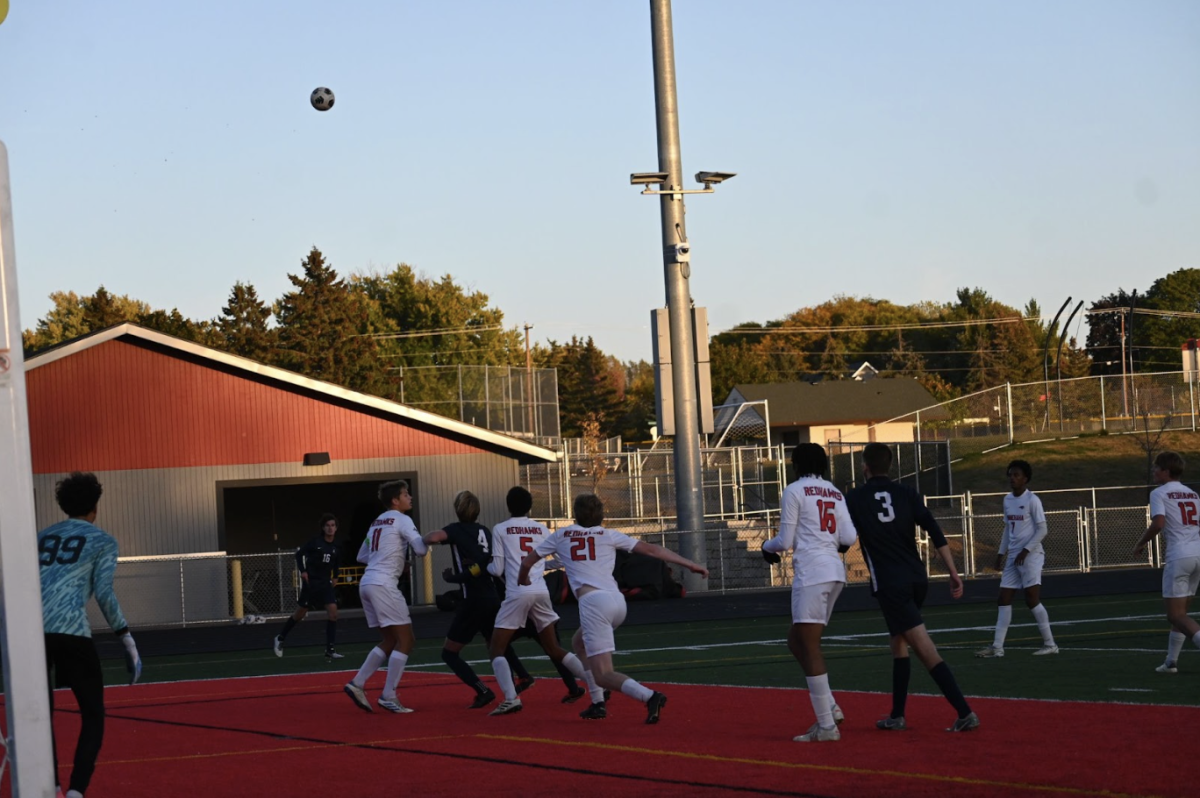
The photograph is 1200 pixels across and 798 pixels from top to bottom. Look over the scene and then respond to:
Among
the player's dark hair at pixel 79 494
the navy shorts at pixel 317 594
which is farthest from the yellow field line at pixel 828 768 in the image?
the navy shorts at pixel 317 594

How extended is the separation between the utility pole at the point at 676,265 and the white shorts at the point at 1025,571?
1362 centimetres

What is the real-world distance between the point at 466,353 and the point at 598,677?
8702 cm

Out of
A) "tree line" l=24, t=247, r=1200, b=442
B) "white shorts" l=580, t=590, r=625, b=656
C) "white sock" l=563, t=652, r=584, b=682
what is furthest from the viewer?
"tree line" l=24, t=247, r=1200, b=442

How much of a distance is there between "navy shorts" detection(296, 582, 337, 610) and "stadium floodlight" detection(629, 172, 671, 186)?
11.3 metres

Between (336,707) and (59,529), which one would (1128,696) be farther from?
(59,529)

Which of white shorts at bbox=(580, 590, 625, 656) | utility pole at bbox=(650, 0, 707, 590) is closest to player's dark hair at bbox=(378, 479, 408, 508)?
white shorts at bbox=(580, 590, 625, 656)

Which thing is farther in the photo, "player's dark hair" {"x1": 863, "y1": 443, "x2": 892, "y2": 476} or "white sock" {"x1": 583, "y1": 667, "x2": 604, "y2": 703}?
"white sock" {"x1": 583, "y1": 667, "x2": 604, "y2": 703}

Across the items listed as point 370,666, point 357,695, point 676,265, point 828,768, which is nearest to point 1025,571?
point 370,666

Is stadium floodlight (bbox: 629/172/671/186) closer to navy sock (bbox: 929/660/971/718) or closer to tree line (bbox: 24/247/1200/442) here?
navy sock (bbox: 929/660/971/718)

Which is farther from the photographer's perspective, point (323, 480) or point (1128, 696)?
point (323, 480)

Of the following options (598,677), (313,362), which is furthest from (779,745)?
(313,362)

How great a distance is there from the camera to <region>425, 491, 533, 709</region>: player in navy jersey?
12.7 metres

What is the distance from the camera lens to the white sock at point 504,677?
40.7ft

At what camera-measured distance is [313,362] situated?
3206 inches
